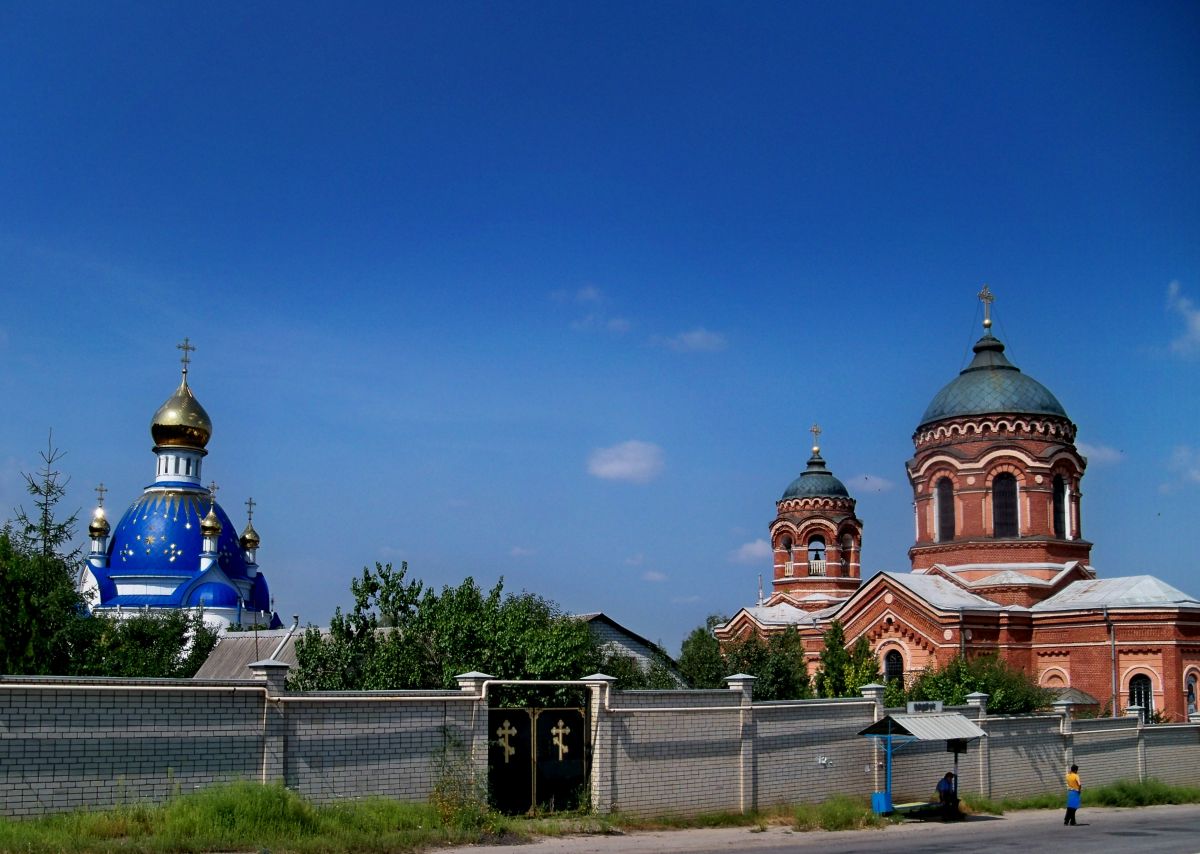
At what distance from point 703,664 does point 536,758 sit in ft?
54.4

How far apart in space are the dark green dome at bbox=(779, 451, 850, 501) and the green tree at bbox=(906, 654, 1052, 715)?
18.5 m

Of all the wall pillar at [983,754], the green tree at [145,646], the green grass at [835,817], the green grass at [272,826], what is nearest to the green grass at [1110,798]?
the wall pillar at [983,754]

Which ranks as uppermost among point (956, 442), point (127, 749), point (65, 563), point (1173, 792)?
point (956, 442)

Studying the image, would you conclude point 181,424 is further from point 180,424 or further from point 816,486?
point 816,486

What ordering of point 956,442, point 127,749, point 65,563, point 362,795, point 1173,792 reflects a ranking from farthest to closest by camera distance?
point 956,442 → point 65,563 → point 1173,792 → point 362,795 → point 127,749

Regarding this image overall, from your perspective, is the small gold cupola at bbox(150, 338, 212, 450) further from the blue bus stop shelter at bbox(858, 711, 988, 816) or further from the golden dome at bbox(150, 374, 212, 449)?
the blue bus stop shelter at bbox(858, 711, 988, 816)

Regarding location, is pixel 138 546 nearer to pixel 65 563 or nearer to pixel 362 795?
pixel 65 563

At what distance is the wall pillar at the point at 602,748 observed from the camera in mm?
16672

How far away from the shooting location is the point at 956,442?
42781 millimetres

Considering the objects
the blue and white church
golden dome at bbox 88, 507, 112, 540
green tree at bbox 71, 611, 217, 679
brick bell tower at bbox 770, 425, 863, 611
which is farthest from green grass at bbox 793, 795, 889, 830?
golden dome at bbox 88, 507, 112, 540

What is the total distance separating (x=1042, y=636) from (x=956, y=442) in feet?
24.6

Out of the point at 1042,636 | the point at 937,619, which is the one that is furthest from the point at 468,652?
the point at 1042,636

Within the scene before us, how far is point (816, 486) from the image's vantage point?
5047cm

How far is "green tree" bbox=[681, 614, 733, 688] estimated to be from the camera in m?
32.0
